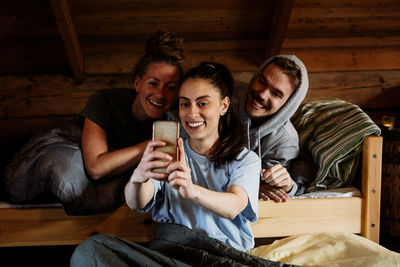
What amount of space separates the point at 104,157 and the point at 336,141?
1.04m

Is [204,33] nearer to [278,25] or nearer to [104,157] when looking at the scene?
[278,25]

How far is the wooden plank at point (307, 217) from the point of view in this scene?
1.40 m

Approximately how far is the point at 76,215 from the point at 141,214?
0.26 metres

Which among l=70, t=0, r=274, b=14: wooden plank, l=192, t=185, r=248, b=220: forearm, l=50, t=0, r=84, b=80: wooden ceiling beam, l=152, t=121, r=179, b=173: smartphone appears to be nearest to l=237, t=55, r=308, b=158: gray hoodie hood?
l=192, t=185, r=248, b=220: forearm

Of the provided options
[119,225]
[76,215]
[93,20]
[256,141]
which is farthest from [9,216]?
[93,20]

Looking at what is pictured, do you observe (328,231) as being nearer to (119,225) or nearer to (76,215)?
(119,225)

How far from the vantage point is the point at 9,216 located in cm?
135

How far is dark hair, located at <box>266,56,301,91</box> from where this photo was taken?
1.58 m

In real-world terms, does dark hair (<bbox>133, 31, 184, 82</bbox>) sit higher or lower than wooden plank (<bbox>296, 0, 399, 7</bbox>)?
lower

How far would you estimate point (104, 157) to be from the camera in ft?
4.21

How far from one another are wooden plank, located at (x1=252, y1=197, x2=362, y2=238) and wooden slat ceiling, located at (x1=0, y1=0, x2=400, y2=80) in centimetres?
132

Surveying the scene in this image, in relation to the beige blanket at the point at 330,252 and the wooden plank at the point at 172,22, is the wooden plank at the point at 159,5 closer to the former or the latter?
the wooden plank at the point at 172,22

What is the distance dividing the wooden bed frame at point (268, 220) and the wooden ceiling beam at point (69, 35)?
51.4 inches

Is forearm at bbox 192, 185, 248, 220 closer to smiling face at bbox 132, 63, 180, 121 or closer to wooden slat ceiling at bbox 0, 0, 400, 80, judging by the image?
smiling face at bbox 132, 63, 180, 121
